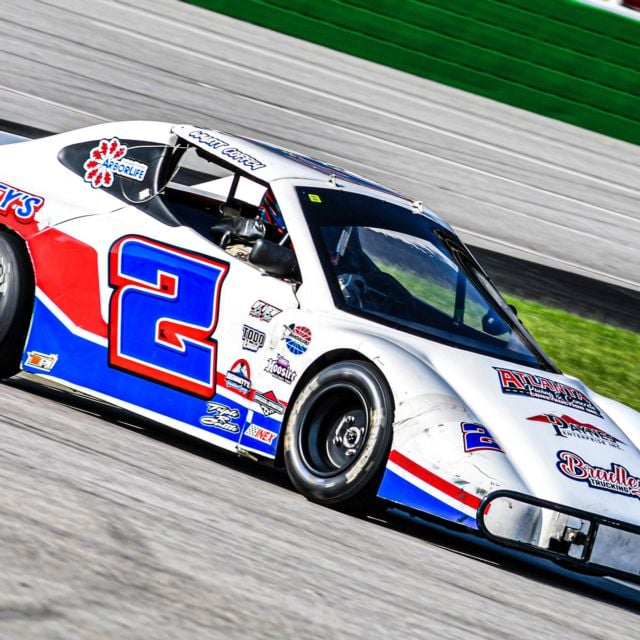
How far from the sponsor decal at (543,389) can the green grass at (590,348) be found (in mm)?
3711

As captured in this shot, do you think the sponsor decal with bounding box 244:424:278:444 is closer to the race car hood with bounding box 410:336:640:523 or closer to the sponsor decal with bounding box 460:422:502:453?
the race car hood with bounding box 410:336:640:523

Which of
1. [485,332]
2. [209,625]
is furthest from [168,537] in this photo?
[485,332]

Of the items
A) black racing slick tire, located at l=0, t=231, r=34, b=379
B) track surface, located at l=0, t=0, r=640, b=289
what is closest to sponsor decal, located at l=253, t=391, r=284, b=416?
black racing slick tire, located at l=0, t=231, r=34, b=379

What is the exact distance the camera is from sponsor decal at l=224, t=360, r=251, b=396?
5223 millimetres

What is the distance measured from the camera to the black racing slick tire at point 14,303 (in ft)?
19.2

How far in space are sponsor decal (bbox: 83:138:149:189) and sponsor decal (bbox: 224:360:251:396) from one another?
1.29m

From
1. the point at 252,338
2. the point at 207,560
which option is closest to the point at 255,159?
the point at 252,338

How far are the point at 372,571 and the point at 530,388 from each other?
1589mm

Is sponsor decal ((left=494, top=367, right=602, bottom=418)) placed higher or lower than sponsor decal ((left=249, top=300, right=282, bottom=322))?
higher

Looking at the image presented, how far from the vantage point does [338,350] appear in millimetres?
4996

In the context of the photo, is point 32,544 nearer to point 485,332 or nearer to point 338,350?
point 338,350

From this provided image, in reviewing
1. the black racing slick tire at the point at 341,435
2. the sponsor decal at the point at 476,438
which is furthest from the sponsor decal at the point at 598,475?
the black racing slick tire at the point at 341,435

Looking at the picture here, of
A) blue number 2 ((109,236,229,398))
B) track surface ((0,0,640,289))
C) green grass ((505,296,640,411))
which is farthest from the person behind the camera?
track surface ((0,0,640,289))

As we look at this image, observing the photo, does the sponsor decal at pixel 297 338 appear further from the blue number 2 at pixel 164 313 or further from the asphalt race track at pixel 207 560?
the asphalt race track at pixel 207 560
